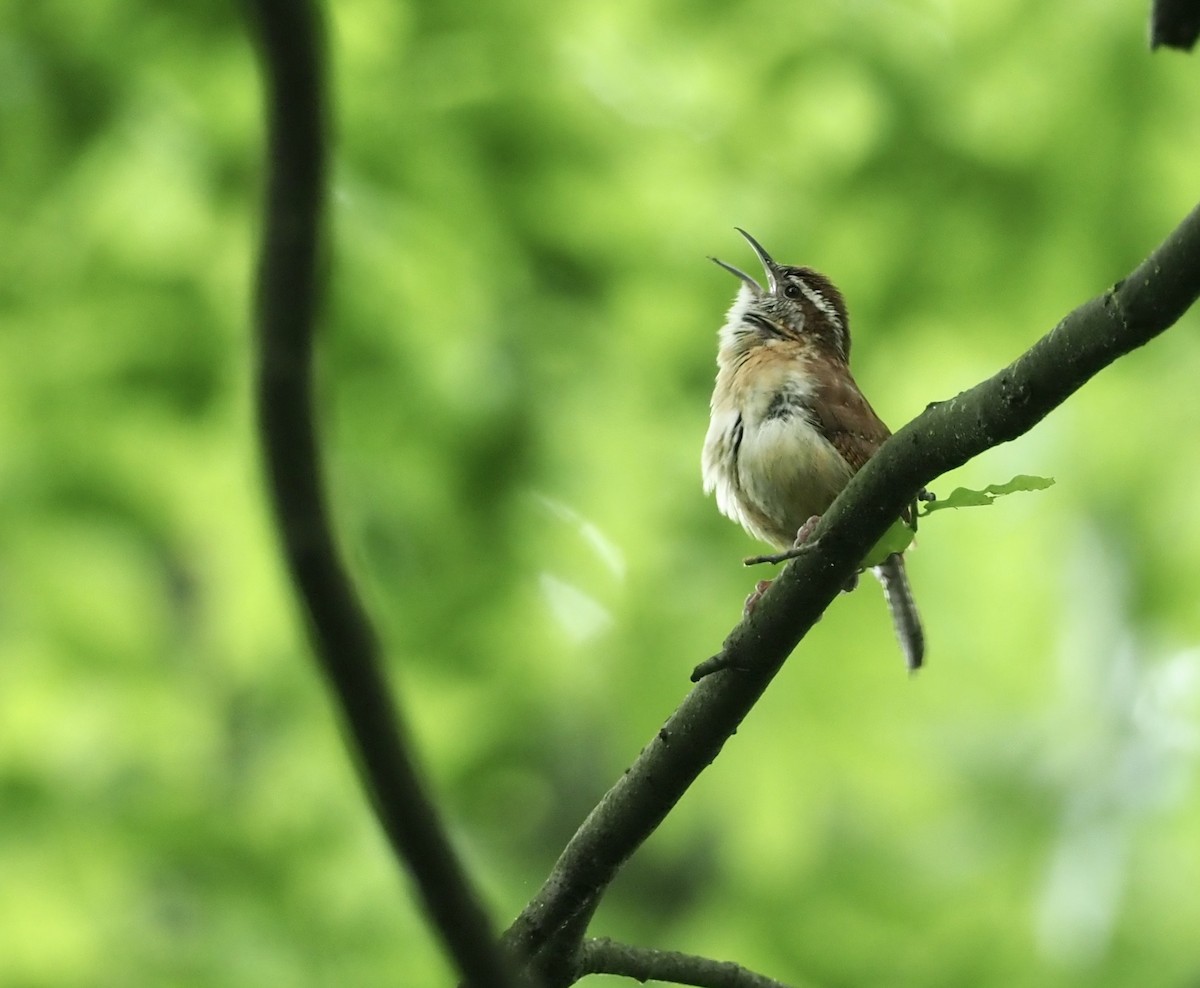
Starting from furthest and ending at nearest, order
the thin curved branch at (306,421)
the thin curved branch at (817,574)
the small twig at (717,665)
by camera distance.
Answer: the small twig at (717,665) < the thin curved branch at (817,574) < the thin curved branch at (306,421)

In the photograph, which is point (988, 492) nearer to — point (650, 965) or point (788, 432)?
point (650, 965)

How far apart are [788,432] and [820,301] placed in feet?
4.32

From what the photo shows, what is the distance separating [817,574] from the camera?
101 inches

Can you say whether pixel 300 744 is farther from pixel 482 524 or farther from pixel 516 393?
pixel 516 393

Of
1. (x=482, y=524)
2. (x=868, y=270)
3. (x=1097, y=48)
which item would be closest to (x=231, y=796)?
(x=482, y=524)

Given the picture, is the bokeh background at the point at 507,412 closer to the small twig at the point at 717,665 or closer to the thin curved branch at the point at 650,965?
the thin curved branch at the point at 650,965

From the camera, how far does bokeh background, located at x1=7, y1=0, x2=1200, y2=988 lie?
562 centimetres

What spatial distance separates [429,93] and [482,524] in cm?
177

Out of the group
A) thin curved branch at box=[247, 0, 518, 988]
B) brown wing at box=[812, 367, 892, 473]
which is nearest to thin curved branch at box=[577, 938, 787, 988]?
thin curved branch at box=[247, 0, 518, 988]

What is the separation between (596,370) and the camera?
6.38 m

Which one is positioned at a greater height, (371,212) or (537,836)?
(371,212)

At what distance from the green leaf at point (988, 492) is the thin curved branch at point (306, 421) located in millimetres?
1304

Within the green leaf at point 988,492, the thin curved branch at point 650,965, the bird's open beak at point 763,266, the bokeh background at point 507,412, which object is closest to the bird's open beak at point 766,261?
the bird's open beak at point 763,266

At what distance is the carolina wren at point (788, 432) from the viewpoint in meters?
4.18
